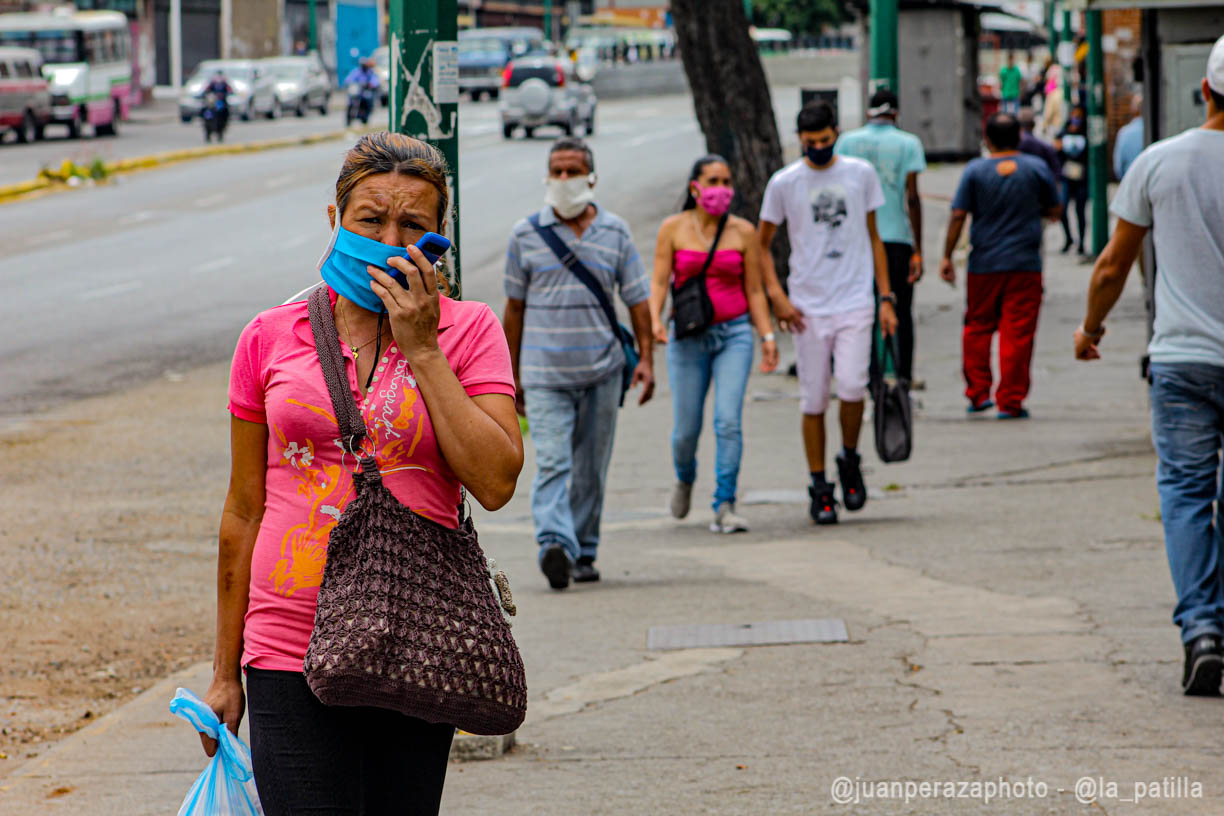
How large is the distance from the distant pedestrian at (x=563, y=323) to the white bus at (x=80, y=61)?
37.4 m

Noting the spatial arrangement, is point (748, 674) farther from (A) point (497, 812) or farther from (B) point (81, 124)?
(B) point (81, 124)

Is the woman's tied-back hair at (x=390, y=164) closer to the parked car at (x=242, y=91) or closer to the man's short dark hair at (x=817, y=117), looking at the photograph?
the man's short dark hair at (x=817, y=117)

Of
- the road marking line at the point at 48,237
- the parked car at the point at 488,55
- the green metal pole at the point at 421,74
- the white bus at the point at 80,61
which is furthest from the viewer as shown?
the parked car at the point at 488,55

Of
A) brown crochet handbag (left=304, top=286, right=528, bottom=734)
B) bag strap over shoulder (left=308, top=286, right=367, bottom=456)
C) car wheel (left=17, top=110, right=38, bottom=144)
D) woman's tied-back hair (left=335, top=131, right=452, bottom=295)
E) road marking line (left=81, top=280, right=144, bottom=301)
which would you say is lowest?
brown crochet handbag (left=304, top=286, right=528, bottom=734)

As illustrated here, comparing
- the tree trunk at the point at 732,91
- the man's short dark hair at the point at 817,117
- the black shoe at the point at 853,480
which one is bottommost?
the black shoe at the point at 853,480

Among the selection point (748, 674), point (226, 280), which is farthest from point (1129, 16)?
point (748, 674)

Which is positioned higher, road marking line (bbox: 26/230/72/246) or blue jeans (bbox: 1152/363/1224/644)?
road marking line (bbox: 26/230/72/246)

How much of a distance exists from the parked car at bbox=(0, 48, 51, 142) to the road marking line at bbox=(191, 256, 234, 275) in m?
18.7

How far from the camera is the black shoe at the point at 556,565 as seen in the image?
7.49 m

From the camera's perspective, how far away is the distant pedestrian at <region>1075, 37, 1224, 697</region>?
5.50 metres

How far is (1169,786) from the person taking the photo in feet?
15.4

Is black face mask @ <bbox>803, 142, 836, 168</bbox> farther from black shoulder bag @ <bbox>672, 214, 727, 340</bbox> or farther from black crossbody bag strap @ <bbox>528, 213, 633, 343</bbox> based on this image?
black crossbody bag strap @ <bbox>528, 213, 633, 343</bbox>

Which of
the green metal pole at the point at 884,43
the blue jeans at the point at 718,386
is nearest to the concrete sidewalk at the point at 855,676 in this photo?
the blue jeans at the point at 718,386

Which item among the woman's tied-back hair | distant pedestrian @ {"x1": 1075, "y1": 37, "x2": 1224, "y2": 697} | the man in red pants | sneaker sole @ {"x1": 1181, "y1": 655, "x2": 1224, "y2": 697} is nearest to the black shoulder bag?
distant pedestrian @ {"x1": 1075, "y1": 37, "x2": 1224, "y2": 697}
